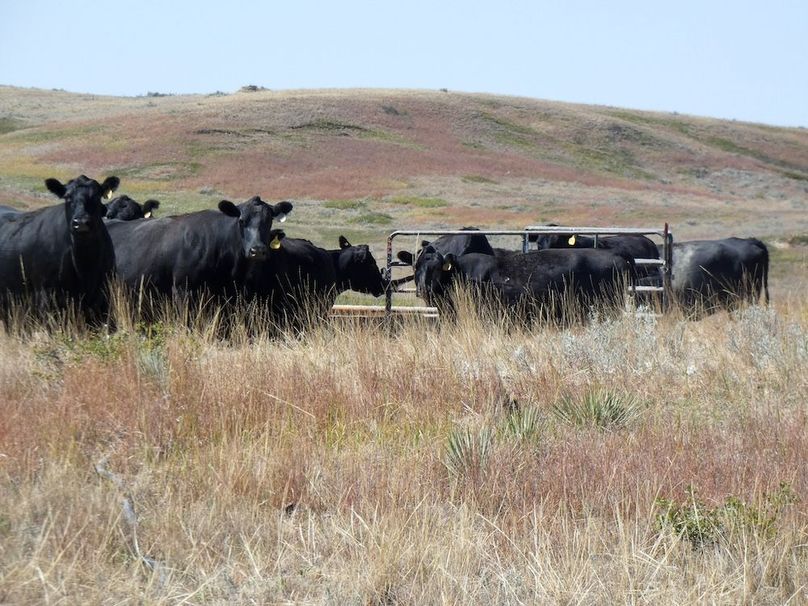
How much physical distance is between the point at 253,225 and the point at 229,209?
1.41 ft

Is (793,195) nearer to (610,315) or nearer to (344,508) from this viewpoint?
(610,315)

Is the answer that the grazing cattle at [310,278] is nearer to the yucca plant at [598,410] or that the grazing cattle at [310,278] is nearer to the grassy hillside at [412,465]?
the grassy hillside at [412,465]

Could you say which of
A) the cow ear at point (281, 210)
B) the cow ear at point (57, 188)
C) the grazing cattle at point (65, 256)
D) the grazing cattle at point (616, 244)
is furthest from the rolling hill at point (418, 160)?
the grazing cattle at point (65, 256)

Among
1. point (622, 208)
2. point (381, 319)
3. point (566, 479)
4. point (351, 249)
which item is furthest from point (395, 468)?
point (622, 208)

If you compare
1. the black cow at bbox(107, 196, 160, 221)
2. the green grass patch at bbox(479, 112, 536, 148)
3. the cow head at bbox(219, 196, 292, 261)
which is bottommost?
the green grass patch at bbox(479, 112, 536, 148)

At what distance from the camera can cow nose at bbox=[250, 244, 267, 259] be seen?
1244cm

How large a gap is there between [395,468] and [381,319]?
246 inches

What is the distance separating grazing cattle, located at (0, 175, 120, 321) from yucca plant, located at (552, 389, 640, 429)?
18.0 feet

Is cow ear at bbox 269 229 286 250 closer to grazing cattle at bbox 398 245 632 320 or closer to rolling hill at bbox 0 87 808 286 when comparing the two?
grazing cattle at bbox 398 245 632 320

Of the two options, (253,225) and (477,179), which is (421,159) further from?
(253,225)

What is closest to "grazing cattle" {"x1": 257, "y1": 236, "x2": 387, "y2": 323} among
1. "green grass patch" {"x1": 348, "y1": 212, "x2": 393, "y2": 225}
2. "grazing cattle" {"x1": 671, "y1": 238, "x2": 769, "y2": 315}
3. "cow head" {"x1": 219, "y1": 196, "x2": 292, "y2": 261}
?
"cow head" {"x1": 219, "y1": 196, "x2": 292, "y2": 261}

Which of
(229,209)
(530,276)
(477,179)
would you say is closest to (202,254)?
(229,209)

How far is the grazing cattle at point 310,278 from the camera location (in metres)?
13.2

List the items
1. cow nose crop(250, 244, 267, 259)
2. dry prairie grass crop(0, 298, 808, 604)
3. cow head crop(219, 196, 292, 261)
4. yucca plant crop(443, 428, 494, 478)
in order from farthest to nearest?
cow head crop(219, 196, 292, 261)
cow nose crop(250, 244, 267, 259)
yucca plant crop(443, 428, 494, 478)
dry prairie grass crop(0, 298, 808, 604)
